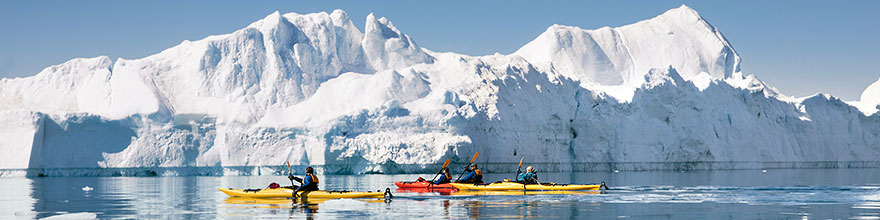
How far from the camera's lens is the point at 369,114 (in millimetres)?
52344

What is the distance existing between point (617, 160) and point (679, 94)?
5889 mm

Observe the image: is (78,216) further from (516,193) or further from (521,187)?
(521,187)

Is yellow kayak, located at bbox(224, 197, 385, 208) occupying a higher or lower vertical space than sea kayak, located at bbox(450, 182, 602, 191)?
lower

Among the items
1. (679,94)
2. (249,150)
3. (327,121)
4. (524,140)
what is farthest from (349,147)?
(679,94)

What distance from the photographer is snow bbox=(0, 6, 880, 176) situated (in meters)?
51.2

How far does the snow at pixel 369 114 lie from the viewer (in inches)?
2014

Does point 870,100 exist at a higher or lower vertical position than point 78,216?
higher

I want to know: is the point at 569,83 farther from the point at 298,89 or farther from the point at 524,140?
the point at 298,89

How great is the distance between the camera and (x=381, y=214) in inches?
766

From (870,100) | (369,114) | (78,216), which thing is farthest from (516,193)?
(870,100)

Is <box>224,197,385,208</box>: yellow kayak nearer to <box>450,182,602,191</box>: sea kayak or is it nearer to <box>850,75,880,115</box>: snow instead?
<box>450,182,602,191</box>: sea kayak

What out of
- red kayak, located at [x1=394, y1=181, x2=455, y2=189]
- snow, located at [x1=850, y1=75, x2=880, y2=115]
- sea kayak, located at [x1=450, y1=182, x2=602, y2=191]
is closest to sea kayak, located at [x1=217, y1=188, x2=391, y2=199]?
sea kayak, located at [x1=450, y1=182, x2=602, y2=191]

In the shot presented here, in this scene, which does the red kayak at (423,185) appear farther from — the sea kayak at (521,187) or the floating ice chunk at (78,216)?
the floating ice chunk at (78,216)

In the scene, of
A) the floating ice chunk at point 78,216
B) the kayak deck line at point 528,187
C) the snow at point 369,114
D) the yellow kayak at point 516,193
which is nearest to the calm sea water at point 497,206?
the floating ice chunk at point 78,216
